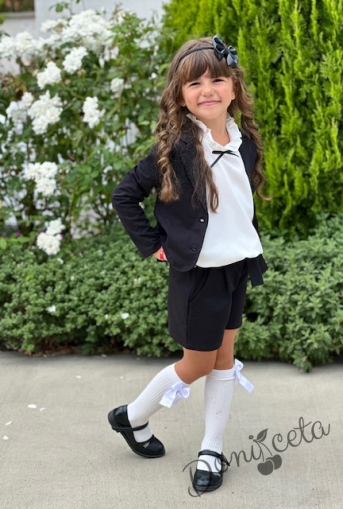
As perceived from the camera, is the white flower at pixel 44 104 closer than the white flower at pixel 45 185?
No

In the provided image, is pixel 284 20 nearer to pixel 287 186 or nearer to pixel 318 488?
pixel 287 186

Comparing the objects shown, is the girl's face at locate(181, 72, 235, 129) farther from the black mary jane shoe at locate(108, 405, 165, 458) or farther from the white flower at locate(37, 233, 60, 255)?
the white flower at locate(37, 233, 60, 255)

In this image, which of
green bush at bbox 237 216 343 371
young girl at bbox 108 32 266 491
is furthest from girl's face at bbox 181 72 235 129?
green bush at bbox 237 216 343 371

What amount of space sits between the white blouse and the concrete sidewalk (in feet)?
2.90

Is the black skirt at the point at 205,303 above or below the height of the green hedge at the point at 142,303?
above

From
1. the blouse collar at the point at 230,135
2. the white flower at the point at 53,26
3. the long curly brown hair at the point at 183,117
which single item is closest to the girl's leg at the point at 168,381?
the long curly brown hair at the point at 183,117

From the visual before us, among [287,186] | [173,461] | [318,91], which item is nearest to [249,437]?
[173,461]

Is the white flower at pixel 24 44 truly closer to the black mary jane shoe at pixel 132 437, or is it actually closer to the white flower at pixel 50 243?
the white flower at pixel 50 243

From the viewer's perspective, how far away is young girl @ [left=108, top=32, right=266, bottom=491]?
258cm

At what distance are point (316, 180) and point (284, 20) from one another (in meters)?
0.89

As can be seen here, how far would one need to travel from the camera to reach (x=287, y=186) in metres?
4.17

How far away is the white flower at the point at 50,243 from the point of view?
4285 mm

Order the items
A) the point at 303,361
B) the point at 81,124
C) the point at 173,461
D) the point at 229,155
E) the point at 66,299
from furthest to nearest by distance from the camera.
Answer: the point at 81,124 < the point at 66,299 < the point at 303,361 < the point at 173,461 < the point at 229,155

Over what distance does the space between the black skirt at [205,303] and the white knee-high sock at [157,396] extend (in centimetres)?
21
